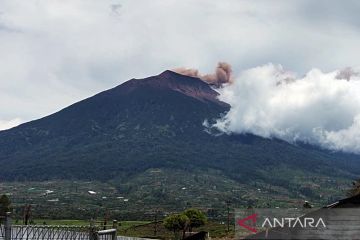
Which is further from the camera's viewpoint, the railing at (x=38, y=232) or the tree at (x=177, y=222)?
the tree at (x=177, y=222)

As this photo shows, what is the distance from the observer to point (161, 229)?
75.4 meters

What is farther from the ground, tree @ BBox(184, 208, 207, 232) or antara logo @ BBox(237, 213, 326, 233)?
tree @ BBox(184, 208, 207, 232)

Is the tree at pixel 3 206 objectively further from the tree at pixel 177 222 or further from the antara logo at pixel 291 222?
the antara logo at pixel 291 222

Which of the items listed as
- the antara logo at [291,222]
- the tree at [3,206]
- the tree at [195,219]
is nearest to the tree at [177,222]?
the tree at [195,219]

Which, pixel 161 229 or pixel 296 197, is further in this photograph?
pixel 296 197

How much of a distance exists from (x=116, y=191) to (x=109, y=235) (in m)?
150

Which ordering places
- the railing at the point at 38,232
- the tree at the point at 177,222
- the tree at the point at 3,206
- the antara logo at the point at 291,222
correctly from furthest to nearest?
the tree at the point at 3,206
the tree at the point at 177,222
the railing at the point at 38,232
the antara logo at the point at 291,222

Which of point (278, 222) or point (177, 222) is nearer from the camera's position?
point (278, 222)

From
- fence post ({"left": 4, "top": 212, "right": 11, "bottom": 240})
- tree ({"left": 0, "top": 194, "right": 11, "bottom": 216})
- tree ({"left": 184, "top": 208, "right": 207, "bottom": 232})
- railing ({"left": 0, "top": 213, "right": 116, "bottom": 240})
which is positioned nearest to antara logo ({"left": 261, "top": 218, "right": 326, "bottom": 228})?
railing ({"left": 0, "top": 213, "right": 116, "bottom": 240})

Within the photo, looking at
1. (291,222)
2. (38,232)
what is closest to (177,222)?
(38,232)

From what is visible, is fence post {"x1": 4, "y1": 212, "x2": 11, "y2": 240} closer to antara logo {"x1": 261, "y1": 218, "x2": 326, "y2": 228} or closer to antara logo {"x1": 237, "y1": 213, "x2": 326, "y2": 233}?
antara logo {"x1": 237, "y1": 213, "x2": 326, "y2": 233}

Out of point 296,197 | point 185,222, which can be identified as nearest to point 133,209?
point 296,197

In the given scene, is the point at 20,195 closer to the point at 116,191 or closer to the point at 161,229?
the point at 116,191

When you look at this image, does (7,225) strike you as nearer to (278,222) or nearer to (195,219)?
(278,222)
